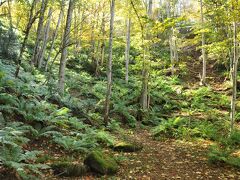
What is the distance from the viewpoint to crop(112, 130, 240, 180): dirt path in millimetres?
5820

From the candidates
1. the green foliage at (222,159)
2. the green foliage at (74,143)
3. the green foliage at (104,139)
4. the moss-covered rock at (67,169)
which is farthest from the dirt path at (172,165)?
the green foliage at (74,143)

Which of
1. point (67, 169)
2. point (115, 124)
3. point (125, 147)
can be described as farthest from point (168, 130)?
point (67, 169)

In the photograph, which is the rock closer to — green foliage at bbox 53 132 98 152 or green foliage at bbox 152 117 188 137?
green foliage at bbox 53 132 98 152

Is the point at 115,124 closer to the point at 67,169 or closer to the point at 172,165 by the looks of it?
the point at 172,165

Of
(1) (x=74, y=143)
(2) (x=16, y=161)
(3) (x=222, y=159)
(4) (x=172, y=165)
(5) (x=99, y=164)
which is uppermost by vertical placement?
(2) (x=16, y=161)

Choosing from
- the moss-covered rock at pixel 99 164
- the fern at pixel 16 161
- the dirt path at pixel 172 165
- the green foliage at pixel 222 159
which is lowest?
the dirt path at pixel 172 165

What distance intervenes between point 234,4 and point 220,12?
1.36 m

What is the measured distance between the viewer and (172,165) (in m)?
6.65

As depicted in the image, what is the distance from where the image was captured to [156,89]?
65.6 feet

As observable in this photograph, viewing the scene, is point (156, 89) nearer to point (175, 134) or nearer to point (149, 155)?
point (175, 134)

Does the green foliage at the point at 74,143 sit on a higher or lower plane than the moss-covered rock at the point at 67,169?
higher

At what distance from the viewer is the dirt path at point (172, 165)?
5.82m

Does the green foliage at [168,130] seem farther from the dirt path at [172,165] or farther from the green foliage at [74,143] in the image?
the green foliage at [74,143]

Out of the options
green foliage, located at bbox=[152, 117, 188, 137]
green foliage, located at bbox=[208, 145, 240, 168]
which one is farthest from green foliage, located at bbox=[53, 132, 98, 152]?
green foliage, located at bbox=[152, 117, 188, 137]
